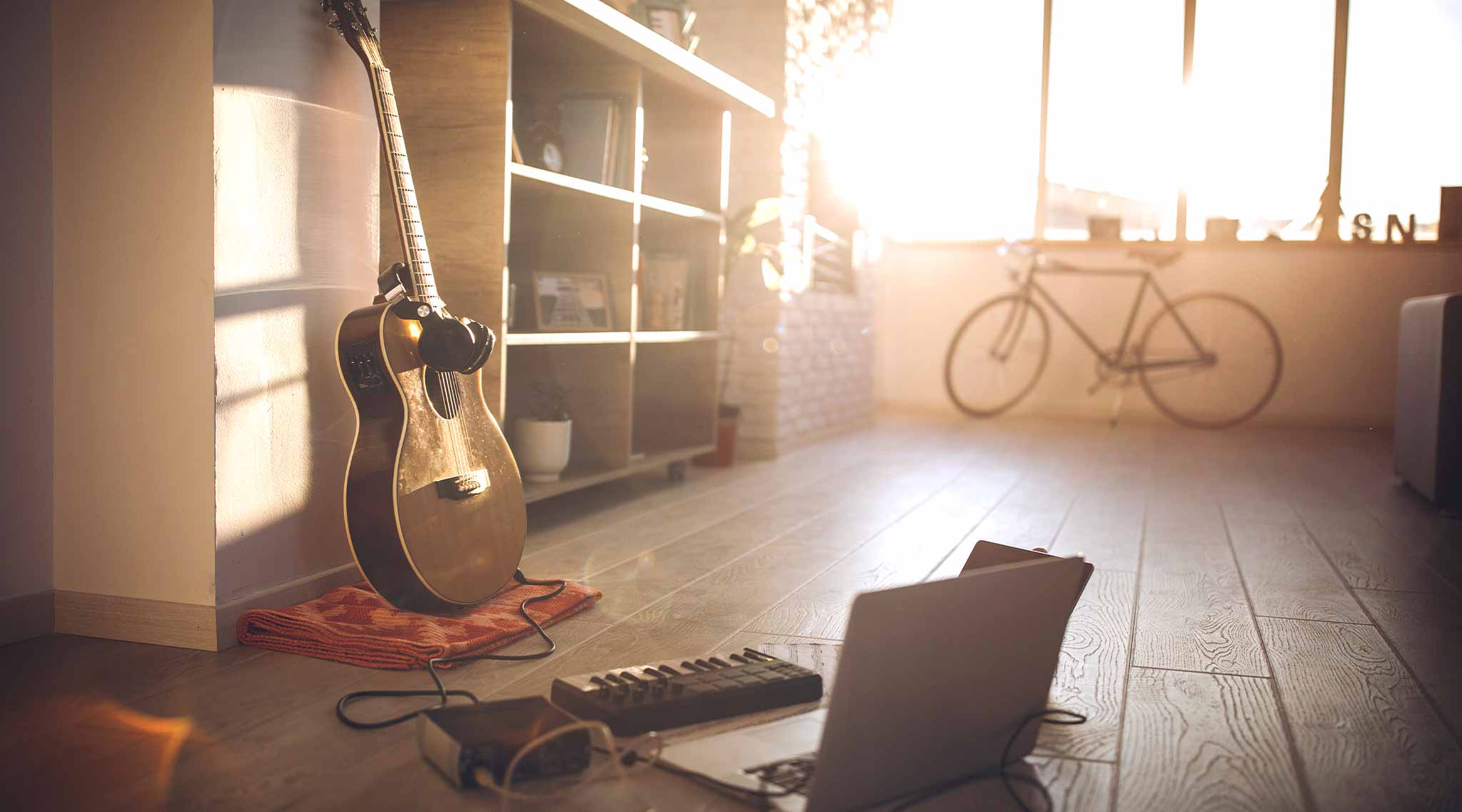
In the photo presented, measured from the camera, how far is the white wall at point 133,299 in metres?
1.59

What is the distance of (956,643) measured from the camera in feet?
3.54

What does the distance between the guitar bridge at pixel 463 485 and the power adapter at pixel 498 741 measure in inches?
21.7

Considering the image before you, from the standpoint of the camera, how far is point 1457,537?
8.80 ft

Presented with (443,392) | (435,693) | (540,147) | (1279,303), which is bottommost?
(435,693)

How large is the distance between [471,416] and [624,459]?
103cm

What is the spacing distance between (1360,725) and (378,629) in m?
1.31

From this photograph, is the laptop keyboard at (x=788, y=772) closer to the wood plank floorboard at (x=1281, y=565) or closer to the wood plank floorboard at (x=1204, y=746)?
the wood plank floorboard at (x=1204, y=746)

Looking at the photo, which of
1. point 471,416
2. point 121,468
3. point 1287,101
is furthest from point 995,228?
point 121,468

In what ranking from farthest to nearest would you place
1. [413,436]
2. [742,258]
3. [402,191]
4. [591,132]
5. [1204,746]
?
[742,258]
[591,132]
[402,191]
[413,436]
[1204,746]

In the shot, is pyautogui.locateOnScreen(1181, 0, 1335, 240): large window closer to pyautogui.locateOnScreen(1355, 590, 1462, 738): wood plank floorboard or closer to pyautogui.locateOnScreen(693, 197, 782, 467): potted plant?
pyautogui.locateOnScreen(693, 197, 782, 467): potted plant

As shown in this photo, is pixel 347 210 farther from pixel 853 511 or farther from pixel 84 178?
pixel 853 511

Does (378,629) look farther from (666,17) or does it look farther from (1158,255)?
(1158,255)

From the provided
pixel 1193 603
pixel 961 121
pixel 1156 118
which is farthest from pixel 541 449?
pixel 1156 118

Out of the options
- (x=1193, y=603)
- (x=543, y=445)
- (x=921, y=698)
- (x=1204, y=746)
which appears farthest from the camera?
(x=543, y=445)
